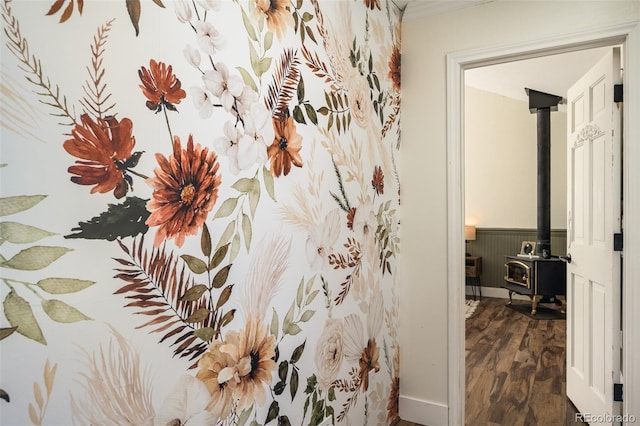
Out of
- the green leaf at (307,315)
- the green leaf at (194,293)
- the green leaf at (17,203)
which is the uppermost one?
the green leaf at (17,203)

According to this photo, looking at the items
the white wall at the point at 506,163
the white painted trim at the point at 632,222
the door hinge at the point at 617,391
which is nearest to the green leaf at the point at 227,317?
the white painted trim at the point at 632,222

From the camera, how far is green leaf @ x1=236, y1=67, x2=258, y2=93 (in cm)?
122

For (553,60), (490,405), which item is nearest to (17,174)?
(490,405)

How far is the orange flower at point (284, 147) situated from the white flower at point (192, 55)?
1.16 ft

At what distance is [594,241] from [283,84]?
2.04m

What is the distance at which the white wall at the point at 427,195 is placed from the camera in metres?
2.29

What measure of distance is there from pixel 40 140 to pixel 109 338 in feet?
1.40

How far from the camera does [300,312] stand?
1.50m

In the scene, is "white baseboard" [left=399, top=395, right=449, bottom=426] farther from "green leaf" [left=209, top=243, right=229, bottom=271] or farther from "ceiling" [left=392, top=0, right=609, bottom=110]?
"ceiling" [left=392, top=0, right=609, bottom=110]

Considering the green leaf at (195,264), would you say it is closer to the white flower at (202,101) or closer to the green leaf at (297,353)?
the white flower at (202,101)

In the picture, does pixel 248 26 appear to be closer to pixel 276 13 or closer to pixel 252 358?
pixel 276 13

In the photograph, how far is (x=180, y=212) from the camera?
1.02m

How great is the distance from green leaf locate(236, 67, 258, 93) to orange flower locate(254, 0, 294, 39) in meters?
0.22

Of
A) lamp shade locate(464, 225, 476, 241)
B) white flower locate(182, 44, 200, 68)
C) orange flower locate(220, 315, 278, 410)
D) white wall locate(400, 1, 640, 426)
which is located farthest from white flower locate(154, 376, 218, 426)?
lamp shade locate(464, 225, 476, 241)
